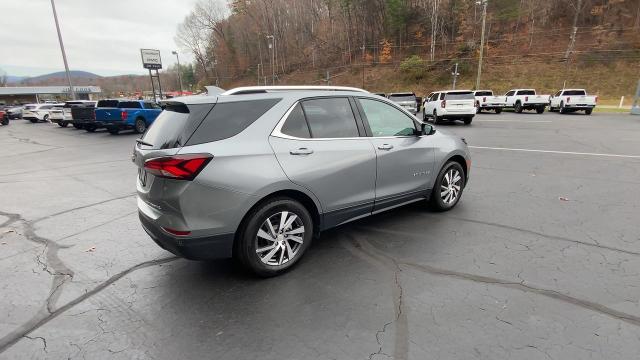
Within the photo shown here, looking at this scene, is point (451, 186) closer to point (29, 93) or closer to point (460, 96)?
point (460, 96)

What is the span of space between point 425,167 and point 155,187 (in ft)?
10.3

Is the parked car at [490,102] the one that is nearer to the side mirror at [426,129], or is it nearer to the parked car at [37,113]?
the side mirror at [426,129]

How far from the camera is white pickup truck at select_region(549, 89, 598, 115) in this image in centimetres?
2169

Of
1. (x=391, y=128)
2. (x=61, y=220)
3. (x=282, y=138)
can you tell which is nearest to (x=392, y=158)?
(x=391, y=128)

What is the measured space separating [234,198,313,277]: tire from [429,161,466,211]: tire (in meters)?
2.12

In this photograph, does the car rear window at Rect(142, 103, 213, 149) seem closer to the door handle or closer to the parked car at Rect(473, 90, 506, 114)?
the door handle

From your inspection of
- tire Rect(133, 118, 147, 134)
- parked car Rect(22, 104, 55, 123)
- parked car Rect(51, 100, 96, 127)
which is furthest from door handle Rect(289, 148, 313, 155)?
parked car Rect(22, 104, 55, 123)

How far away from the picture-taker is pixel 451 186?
488 centimetres

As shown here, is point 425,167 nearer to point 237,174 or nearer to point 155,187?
point 237,174

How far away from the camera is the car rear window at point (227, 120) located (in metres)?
2.86

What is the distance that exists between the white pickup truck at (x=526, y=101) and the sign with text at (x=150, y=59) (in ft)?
117

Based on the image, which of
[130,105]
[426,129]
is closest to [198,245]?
[426,129]

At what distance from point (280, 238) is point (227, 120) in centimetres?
119

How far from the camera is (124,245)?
404cm
